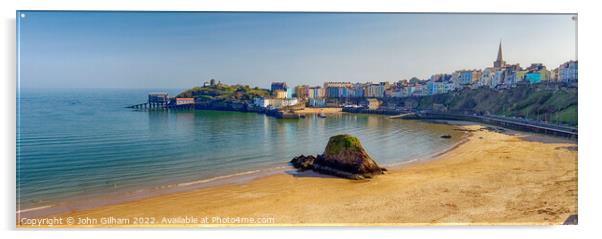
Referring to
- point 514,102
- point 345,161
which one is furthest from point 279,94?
point 514,102

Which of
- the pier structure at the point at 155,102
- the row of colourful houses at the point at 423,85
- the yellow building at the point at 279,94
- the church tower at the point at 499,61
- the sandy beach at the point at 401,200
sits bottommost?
the sandy beach at the point at 401,200

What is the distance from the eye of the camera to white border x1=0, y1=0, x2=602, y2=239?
4.65m

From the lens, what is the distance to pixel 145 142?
6.98m

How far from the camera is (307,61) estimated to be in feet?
19.7

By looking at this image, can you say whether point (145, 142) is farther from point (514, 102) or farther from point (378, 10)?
point (514, 102)

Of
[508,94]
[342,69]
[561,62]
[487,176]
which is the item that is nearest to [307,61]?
[342,69]

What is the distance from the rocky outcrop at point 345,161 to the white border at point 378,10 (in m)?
1.53

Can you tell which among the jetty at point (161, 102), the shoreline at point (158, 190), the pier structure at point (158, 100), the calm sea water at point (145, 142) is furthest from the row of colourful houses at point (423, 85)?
the pier structure at point (158, 100)

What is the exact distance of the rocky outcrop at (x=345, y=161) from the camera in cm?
629

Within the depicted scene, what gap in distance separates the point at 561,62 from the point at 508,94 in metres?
2.07

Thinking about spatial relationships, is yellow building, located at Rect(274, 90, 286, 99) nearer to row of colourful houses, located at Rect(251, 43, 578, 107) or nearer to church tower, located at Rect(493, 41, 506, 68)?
row of colourful houses, located at Rect(251, 43, 578, 107)

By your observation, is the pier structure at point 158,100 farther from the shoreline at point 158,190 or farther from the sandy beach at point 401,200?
the sandy beach at point 401,200
